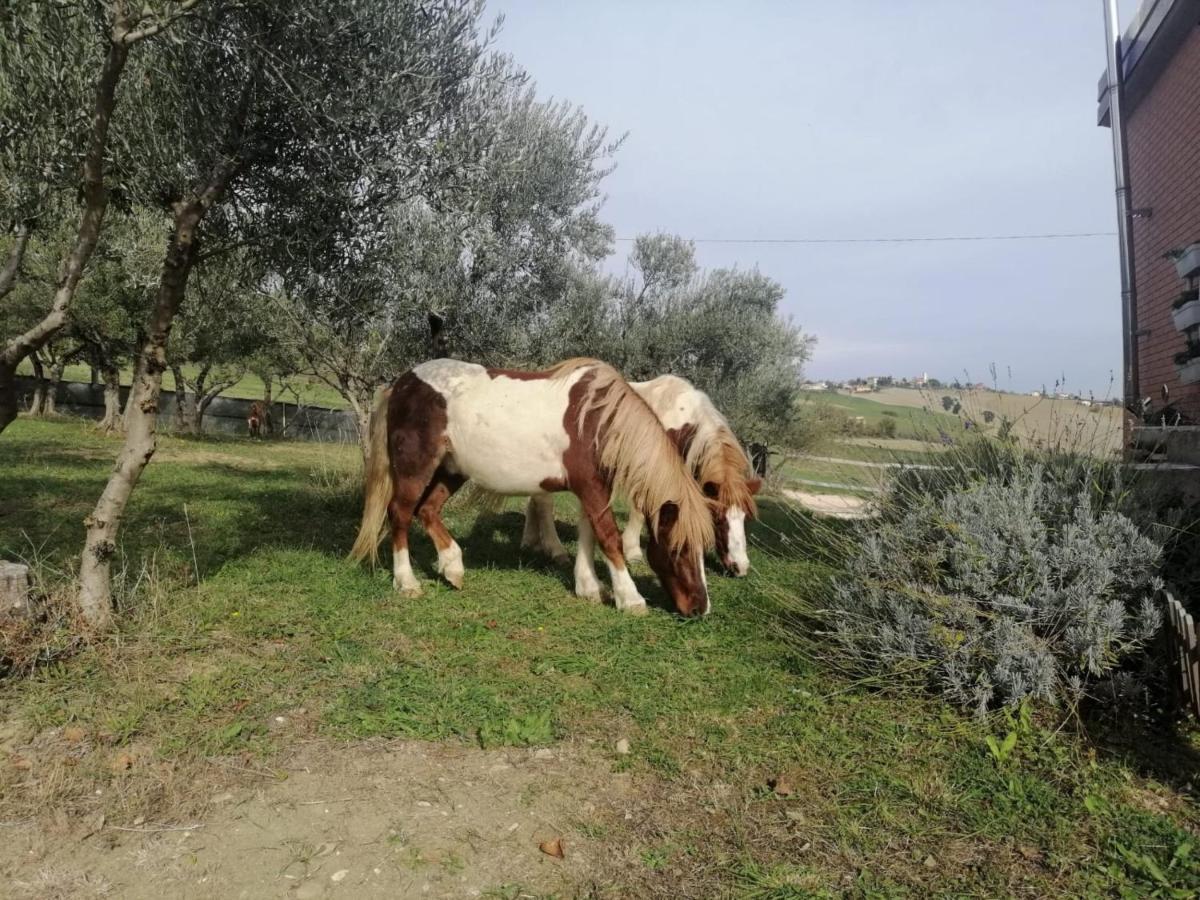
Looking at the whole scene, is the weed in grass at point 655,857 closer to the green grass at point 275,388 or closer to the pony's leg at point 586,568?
the pony's leg at point 586,568

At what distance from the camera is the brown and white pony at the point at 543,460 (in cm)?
556

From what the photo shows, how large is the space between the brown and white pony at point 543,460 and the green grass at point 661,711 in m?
0.38

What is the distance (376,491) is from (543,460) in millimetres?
1649

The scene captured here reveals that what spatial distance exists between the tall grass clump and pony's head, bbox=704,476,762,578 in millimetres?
1749

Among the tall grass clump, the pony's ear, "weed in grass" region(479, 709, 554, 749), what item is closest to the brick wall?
the tall grass clump

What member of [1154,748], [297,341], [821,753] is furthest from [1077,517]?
[297,341]

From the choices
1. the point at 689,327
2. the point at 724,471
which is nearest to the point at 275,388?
the point at 689,327

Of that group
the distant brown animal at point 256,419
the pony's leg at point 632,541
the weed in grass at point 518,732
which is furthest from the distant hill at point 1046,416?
the distant brown animal at point 256,419

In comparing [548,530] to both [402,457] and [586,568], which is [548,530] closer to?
[586,568]

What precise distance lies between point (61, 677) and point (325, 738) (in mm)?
1580

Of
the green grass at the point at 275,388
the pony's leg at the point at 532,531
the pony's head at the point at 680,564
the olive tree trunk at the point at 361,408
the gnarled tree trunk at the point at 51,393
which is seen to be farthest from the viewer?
the green grass at the point at 275,388

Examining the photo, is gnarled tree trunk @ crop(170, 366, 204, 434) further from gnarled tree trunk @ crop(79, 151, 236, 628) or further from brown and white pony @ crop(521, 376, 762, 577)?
gnarled tree trunk @ crop(79, 151, 236, 628)

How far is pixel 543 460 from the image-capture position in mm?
5918

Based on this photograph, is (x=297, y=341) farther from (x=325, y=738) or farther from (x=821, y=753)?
(x=821, y=753)
